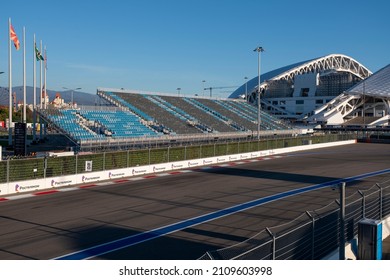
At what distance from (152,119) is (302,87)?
6928 cm

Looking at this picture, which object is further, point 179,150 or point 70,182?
point 179,150

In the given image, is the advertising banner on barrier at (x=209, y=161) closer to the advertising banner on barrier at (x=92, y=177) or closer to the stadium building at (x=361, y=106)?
the advertising banner on barrier at (x=92, y=177)

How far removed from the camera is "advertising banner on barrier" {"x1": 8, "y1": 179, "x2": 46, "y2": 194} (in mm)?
21672

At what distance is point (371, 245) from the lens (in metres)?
10.5

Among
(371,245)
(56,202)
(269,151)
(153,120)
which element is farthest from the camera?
(153,120)

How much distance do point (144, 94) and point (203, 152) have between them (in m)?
36.2

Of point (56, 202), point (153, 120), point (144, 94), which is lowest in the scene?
point (56, 202)

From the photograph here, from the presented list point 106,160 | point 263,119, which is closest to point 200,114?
point 263,119

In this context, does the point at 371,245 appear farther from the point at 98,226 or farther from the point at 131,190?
the point at 131,190

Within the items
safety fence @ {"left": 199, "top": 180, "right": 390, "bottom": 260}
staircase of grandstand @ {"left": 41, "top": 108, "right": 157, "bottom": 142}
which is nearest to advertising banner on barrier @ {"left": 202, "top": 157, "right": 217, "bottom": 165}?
staircase of grandstand @ {"left": 41, "top": 108, "right": 157, "bottom": 142}

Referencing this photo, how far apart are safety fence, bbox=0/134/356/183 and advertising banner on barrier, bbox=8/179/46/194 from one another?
0.23m

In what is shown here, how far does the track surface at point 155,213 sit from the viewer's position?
12.6 m

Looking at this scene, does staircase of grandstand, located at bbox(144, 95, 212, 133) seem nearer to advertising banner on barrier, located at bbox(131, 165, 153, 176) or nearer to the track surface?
advertising banner on barrier, located at bbox(131, 165, 153, 176)
